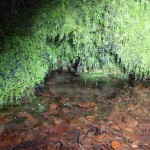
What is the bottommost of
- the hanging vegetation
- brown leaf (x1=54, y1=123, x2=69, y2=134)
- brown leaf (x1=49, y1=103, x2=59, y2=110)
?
brown leaf (x1=54, y1=123, x2=69, y2=134)

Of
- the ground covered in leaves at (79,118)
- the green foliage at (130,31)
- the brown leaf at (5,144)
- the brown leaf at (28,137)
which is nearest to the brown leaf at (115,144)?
the ground covered in leaves at (79,118)

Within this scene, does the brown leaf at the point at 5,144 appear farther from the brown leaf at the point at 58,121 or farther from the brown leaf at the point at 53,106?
the brown leaf at the point at 53,106

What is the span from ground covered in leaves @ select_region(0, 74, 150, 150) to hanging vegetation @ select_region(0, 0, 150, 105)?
214 millimetres

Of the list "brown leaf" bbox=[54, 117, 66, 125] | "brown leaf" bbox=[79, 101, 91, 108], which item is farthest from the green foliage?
"brown leaf" bbox=[54, 117, 66, 125]

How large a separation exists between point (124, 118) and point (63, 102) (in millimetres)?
649

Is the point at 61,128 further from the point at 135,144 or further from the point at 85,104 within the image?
the point at 135,144

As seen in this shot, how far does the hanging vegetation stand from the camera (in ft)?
8.58

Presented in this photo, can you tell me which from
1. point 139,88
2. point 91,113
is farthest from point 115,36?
point 91,113

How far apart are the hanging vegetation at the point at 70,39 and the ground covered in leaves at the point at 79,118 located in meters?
0.21

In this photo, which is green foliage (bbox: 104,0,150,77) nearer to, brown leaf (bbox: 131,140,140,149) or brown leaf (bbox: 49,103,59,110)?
brown leaf (bbox: 49,103,59,110)

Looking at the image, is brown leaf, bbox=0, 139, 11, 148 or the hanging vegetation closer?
brown leaf, bbox=0, 139, 11, 148

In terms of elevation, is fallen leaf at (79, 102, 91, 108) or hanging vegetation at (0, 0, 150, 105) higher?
hanging vegetation at (0, 0, 150, 105)

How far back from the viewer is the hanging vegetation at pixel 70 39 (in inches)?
103

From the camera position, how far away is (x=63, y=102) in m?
2.91
